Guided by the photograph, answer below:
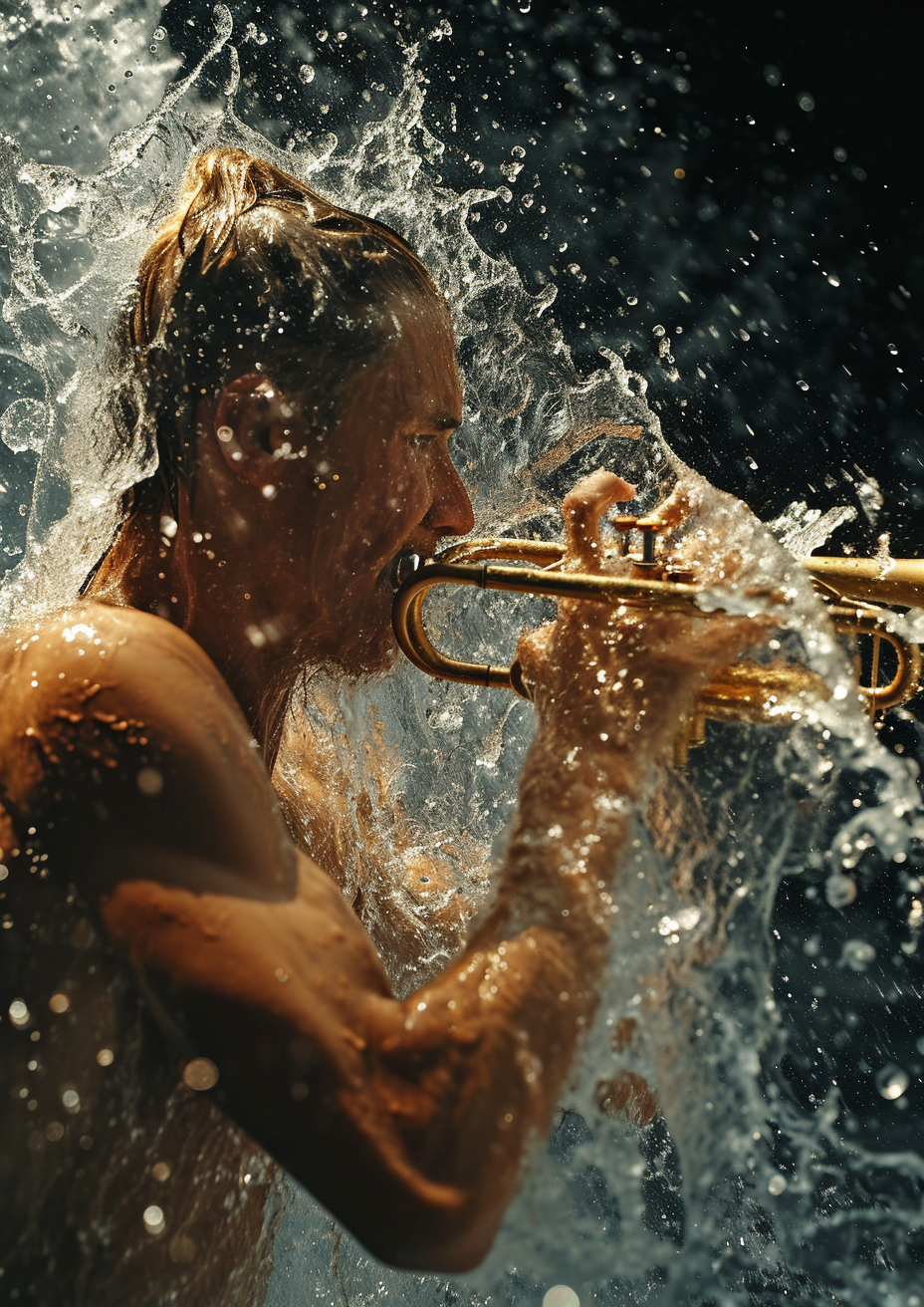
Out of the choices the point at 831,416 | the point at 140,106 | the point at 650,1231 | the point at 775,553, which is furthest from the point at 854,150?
the point at 650,1231

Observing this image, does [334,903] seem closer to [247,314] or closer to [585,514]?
[585,514]

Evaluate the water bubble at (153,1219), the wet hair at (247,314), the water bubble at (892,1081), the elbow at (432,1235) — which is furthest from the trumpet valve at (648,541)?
the water bubble at (892,1081)

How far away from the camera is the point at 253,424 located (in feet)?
4.59

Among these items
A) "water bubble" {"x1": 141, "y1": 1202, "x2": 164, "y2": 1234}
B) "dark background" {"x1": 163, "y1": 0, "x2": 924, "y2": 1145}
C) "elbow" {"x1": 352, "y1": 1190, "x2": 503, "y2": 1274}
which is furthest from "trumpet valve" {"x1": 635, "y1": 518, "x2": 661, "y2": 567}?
"dark background" {"x1": 163, "y1": 0, "x2": 924, "y2": 1145}

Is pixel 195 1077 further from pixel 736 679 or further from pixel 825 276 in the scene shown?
pixel 825 276

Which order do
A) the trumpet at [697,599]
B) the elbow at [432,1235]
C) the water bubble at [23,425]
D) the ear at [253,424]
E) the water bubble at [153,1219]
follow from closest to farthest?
the elbow at [432,1235] → the water bubble at [153,1219] → the trumpet at [697,599] → the ear at [253,424] → the water bubble at [23,425]

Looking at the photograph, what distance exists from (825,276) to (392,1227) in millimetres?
2200

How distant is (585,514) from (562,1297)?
5.66 ft

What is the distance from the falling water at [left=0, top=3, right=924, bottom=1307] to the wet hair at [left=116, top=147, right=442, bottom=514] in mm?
83

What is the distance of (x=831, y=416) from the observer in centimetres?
253

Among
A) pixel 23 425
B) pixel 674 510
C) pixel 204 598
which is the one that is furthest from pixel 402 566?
pixel 23 425

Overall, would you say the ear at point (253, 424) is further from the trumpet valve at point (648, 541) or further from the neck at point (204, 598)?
the trumpet valve at point (648, 541)

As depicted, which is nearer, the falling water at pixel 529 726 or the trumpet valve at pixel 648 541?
the falling water at pixel 529 726

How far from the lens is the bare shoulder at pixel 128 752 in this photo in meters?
1.01
